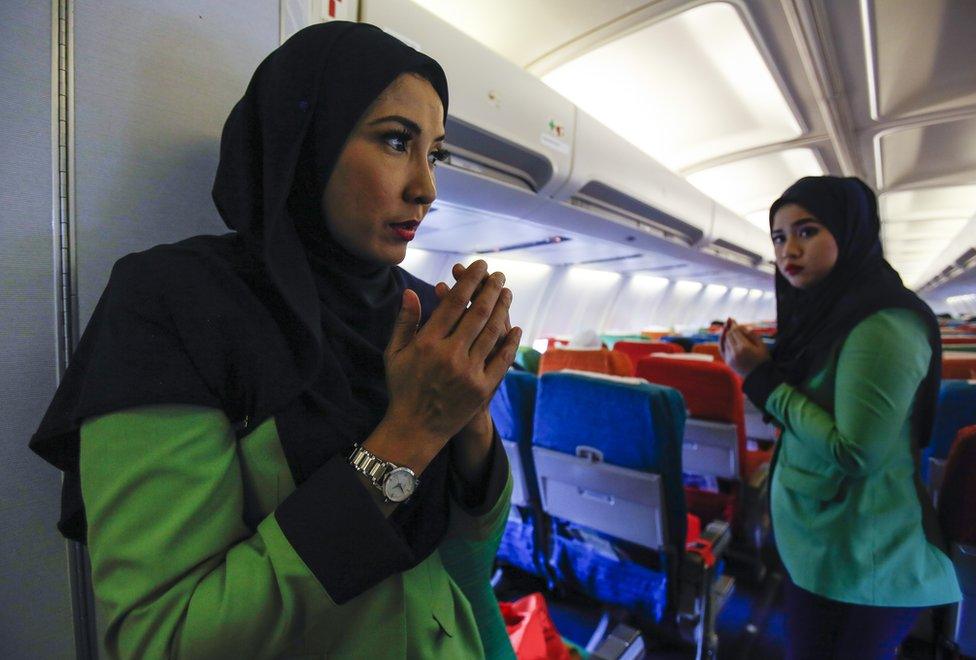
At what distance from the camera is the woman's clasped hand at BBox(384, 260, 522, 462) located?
0.62 metres

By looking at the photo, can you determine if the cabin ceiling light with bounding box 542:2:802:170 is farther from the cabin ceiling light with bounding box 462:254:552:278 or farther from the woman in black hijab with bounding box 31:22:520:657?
the cabin ceiling light with bounding box 462:254:552:278

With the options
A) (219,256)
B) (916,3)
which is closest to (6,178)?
(219,256)

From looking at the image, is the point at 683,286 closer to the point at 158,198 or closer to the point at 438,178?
the point at 438,178

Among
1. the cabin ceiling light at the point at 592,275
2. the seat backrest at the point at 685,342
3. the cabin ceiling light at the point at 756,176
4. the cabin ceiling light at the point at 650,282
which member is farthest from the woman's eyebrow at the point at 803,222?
the cabin ceiling light at the point at 650,282

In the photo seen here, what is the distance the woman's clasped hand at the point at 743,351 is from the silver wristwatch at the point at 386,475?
1.52 metres

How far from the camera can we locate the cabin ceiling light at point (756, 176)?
15.3 feet

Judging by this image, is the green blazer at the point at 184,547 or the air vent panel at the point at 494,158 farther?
the air vent panel at the point at 494,158

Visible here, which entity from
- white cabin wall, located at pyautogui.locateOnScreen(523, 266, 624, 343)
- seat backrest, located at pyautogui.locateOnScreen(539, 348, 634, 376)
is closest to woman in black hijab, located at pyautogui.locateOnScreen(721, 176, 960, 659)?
seat backrest, located at pyautogui.locateOnScreen(539, 348, 634, 376)

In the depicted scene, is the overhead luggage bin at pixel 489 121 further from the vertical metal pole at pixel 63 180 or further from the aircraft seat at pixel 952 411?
the aircraft seat at pixel 952 411

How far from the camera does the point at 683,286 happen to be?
12.5m

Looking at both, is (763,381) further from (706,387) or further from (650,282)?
(650,282)

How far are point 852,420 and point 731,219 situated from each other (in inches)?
209

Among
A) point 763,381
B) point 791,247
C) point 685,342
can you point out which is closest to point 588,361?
point 763,381

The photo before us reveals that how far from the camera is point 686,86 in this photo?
10.0 feet
